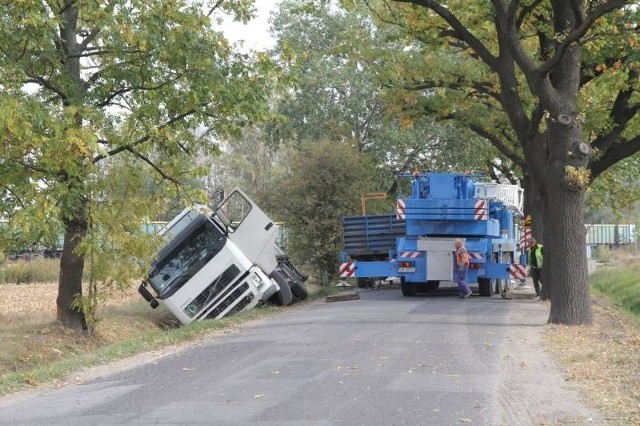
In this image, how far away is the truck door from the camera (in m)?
21.6

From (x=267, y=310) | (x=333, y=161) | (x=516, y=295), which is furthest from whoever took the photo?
(x=333, y=161)

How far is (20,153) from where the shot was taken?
47.6ft

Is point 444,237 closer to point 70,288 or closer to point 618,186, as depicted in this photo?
point 70,288

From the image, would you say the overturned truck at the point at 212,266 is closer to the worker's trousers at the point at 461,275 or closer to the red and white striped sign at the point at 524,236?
the worker's trousers at the point at 461,275

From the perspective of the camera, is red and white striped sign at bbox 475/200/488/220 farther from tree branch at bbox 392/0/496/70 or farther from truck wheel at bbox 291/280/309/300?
tree branch at bbox 392/0/496/70

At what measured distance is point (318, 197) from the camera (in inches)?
1169

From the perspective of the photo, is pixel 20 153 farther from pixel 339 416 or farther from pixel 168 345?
pixel 339 416

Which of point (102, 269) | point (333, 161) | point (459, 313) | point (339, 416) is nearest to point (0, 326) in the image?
point (102, 269)

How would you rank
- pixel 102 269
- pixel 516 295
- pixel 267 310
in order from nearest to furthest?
1. pixel 102 269
2. pixel 267 310
3. pixel 516 295

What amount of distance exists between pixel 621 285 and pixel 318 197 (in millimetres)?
16361

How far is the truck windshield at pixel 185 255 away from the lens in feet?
67.5

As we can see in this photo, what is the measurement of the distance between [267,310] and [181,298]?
2.39m

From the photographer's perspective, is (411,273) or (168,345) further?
(411,273)

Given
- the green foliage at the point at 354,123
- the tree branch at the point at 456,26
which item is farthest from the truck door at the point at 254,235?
the green foliage at the point at 354,123
